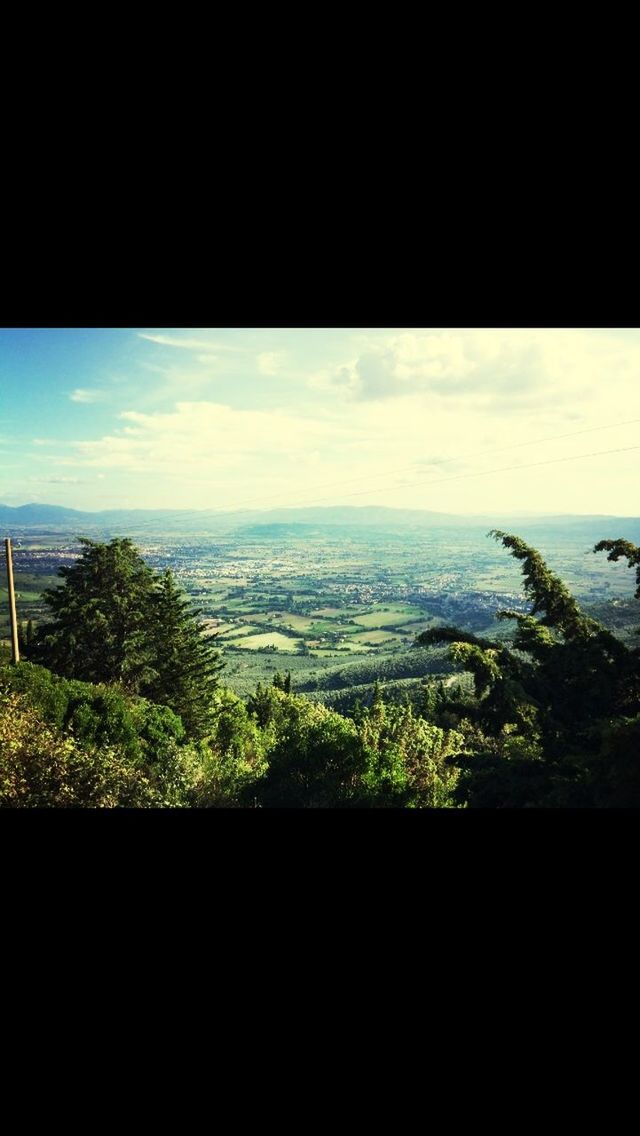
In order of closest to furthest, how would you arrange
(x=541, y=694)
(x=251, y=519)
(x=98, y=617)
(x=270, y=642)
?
(x=541, y=694) → (x=98, y=617) → (x=251, y=519) → (x=270, y=642)

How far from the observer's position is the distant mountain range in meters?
10.6

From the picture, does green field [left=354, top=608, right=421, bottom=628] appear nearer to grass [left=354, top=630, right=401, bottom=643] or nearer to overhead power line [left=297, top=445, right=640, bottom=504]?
grass [left=354, top=630, right=401, bottom=643]

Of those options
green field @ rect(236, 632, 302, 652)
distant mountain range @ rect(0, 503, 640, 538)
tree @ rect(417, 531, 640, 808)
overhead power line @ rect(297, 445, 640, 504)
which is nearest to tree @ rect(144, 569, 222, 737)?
green field @ rect(236, 632, 302, 652)

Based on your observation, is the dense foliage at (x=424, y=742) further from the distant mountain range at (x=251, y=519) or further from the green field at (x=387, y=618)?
the green field at (x=387, y=618)

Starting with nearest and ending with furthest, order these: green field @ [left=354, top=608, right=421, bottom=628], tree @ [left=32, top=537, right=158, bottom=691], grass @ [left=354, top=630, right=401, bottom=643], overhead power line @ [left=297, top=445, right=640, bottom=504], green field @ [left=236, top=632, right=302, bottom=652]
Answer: overhead power line @ [left=297, top=445, right=640, bottom=504]
tree @ [left=32, top=537, right=158, bottom=691]
green field @ [left=354, top=608, right=421, bottom=628]
grass @ [left=354, top=630, right=401, bottom=643]
green field @ [left=236, top=632, right=302, bottom=652]

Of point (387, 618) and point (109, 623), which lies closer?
point (109, 623)

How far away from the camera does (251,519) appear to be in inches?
527

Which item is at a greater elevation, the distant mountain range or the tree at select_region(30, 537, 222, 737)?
the distant mountain range

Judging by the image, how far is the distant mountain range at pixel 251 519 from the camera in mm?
10641

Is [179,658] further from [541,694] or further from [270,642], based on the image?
[541,694]

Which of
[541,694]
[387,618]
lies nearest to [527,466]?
[541,694]
